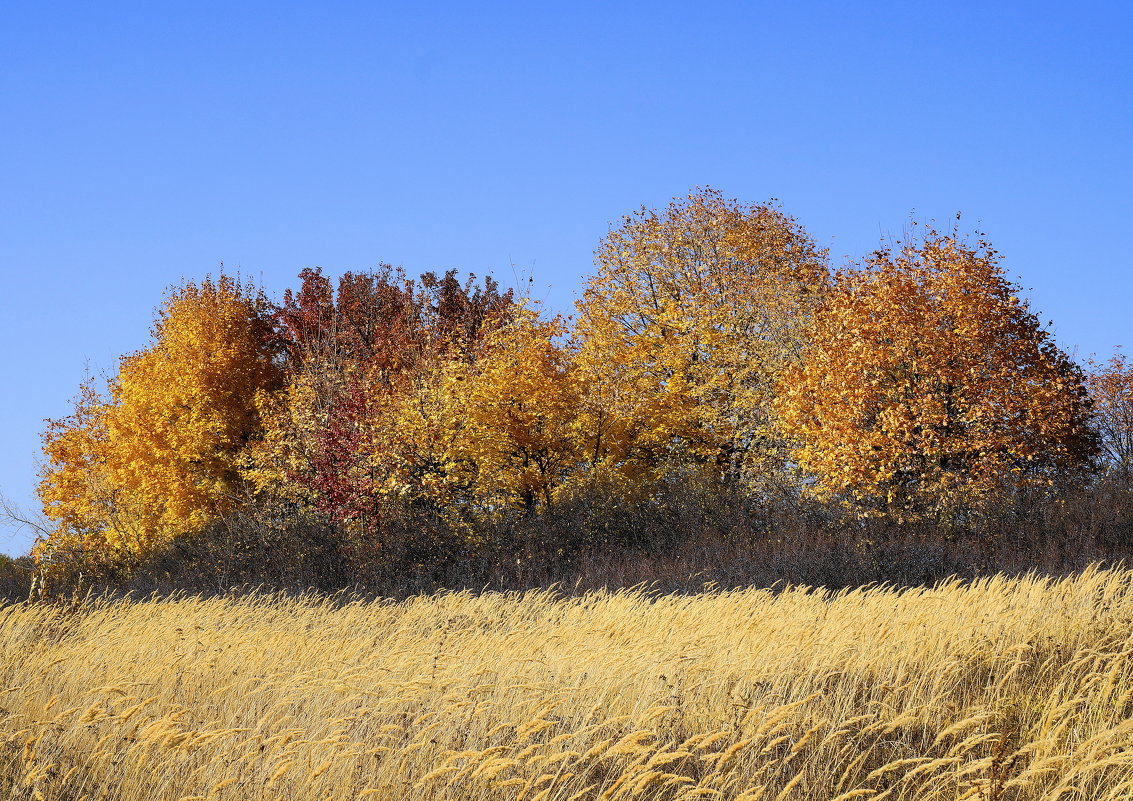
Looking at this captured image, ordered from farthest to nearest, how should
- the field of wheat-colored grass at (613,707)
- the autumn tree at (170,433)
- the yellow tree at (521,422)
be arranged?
the autumn tree at (170,433) < the yellow tree at (521,422) < the field of wheat-colored grass at (613,707)

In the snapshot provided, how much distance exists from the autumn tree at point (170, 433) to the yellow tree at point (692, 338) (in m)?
11.8

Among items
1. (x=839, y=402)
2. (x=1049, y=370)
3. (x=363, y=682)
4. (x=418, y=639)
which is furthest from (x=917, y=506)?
(x=363, y=682)

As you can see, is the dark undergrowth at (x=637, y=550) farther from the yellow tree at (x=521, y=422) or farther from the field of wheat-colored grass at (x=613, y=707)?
the field of wheat-colored grass at (x=613, y=707)

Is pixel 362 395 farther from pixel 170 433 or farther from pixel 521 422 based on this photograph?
pixel 170 433

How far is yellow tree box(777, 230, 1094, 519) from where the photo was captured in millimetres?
20547

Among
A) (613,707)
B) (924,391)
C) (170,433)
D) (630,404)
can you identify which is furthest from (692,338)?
(613,707)

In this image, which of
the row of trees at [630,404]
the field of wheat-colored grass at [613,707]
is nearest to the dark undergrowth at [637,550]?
the row of trees at [630,404]

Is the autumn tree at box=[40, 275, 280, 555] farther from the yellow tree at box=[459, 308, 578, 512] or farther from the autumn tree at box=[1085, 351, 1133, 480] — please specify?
the autumn tree at box=[1085, 351, 1133, 480]

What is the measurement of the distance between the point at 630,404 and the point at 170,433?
15.3 meters

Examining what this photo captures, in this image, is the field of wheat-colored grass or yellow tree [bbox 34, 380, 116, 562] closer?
the field of wheat-colored grass

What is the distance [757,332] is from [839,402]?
614 cm

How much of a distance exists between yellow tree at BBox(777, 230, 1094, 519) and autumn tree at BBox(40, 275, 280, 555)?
57.9 ft

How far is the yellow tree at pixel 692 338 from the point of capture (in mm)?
25875

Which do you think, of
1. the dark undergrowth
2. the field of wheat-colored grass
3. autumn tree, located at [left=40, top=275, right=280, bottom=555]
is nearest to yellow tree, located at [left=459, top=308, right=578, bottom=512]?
the dark undergrowth
